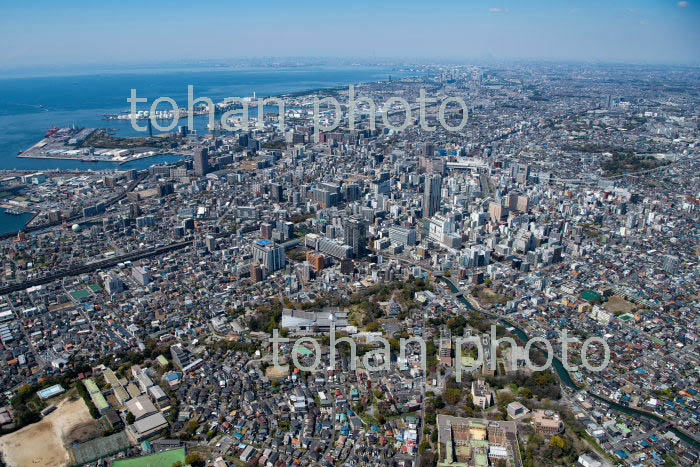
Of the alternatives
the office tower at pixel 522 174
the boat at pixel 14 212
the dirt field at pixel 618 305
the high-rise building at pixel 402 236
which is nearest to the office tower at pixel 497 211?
the high-rise building at pixel 402 236

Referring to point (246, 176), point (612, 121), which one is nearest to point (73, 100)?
point (246, 176)

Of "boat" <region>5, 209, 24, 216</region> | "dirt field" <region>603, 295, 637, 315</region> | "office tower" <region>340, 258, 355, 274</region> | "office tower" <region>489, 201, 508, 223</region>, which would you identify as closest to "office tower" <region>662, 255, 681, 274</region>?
"dirt field" <region>603, 295, 637, 315</region>

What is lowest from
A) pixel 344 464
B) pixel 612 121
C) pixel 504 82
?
pixel 344 464

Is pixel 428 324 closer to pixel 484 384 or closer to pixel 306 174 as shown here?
pixel 484 384

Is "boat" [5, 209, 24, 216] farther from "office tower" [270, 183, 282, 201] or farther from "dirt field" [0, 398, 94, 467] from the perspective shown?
"dirt field" [0, 398, 94, 467]

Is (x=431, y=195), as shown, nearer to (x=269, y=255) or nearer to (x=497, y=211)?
(x=497, y=211)
